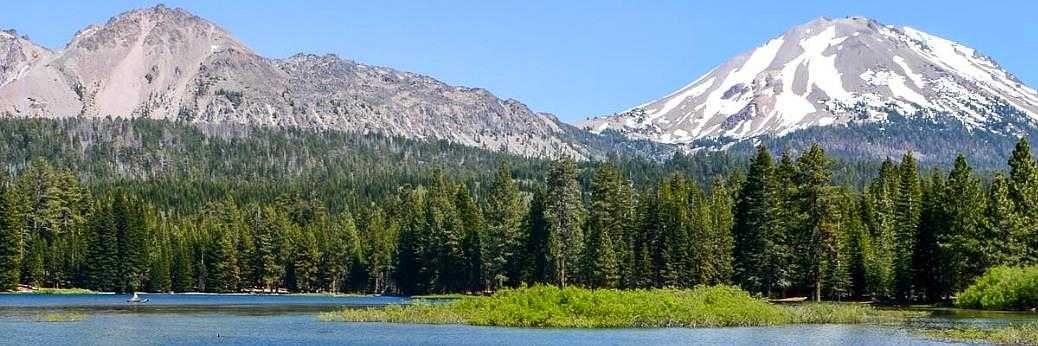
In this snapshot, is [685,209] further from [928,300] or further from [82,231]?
[82,231]

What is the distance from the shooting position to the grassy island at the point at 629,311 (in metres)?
81.3

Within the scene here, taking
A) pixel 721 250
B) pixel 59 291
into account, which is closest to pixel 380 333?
pixel 721 250

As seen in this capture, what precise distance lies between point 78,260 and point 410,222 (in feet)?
142

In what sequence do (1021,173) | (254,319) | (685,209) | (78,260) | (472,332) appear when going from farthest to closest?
(78,260) < (685,209) < (1021,173) < (254,319) < (472,332)

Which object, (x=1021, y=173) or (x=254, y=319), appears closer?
(x=254, y=319)

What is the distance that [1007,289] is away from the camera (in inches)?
3772

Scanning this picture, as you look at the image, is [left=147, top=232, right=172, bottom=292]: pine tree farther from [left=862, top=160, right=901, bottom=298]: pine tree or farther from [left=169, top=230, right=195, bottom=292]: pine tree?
[left=862, top=160, right=901, bottom=298]: pine tree

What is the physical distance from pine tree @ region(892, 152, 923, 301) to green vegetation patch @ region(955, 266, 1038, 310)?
13777mm

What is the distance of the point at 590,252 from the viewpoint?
138625mm

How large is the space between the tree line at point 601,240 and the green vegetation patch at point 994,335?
35.5m

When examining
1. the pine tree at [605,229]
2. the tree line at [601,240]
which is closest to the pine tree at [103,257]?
the tree line at [601,240]

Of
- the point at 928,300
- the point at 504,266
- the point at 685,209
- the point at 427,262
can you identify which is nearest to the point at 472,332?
the point at 928,300

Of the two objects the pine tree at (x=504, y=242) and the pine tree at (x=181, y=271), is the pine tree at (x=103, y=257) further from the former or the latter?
the pine tree at (x=504, y=242)

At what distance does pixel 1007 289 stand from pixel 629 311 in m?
31.8
